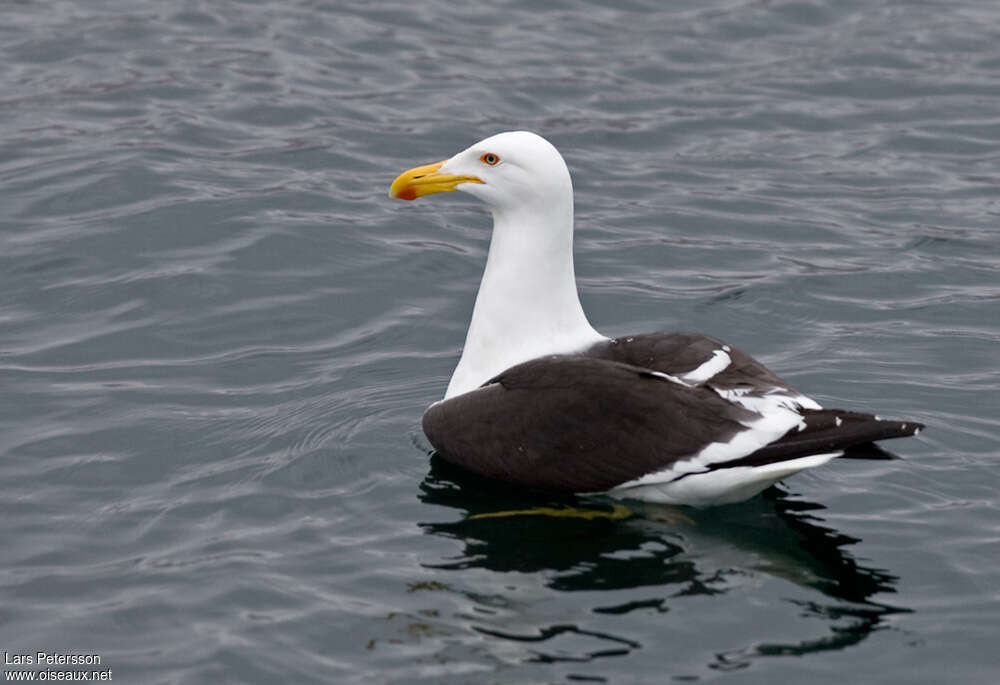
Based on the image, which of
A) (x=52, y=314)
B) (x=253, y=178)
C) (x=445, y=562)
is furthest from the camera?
(x=253, y=178)

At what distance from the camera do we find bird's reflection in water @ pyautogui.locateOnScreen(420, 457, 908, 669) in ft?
24.9

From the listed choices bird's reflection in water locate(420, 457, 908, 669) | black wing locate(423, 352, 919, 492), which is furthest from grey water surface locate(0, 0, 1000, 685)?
black wing locate(423, 352, 919, 492)

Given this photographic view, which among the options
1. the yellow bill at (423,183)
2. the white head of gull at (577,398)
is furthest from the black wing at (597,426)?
the yellow bill at (423,183)

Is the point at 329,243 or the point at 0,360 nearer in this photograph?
the point at 0,360

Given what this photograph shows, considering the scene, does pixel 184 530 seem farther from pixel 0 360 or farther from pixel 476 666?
pixel 0 360

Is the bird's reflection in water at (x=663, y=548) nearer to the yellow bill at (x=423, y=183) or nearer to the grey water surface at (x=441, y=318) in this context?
the grey water surface at (x=441, y=318)

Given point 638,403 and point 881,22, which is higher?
point 881,22

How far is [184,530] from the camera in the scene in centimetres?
838

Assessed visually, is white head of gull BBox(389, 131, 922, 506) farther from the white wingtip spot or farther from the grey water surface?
the grey water surface

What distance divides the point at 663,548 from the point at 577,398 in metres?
0.92

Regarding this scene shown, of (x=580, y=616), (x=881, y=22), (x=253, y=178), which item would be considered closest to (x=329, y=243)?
(x=253, y=178)

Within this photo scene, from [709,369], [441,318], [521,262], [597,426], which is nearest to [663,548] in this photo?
[597,426]

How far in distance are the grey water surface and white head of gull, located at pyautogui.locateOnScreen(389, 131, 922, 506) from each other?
0.28 meters

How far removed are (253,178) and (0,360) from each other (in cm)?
388
